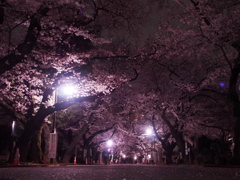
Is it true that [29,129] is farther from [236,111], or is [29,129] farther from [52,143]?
[236,111]

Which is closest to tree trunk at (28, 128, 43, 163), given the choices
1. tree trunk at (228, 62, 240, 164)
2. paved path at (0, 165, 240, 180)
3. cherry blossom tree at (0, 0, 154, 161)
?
cherry blossom tree at (0, 0, 154, 161)

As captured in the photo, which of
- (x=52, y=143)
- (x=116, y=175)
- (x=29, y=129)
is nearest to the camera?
(x=116, y=175)

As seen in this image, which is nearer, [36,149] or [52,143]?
[52,143]

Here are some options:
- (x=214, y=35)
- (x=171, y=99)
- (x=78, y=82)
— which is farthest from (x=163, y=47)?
(x=171, y=99)

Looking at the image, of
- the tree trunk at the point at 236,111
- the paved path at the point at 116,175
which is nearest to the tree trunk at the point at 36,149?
the paved path at the point at 116,175

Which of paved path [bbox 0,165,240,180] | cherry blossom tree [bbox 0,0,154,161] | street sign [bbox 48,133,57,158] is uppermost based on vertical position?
Answer: cherry blossom tree [bbox 0,0,154,161]

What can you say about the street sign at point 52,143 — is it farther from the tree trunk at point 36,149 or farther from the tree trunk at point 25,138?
the tree trunk at point 36,149

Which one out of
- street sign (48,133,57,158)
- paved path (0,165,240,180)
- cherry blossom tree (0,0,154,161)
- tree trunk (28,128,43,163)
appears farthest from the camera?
tree trunk (28,128,43,163)

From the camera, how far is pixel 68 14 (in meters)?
16.2

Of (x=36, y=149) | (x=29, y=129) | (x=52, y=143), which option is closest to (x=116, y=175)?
(x=29, y=129)

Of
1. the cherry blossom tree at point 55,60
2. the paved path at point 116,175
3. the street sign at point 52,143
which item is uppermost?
the cherry blossom tree at point 55,60

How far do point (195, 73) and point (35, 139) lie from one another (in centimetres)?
1693

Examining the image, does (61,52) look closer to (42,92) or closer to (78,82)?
(78,82)

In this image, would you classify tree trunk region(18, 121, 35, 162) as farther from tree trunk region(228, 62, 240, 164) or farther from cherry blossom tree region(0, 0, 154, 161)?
tree trunk region(228, 62, 240, 164)
